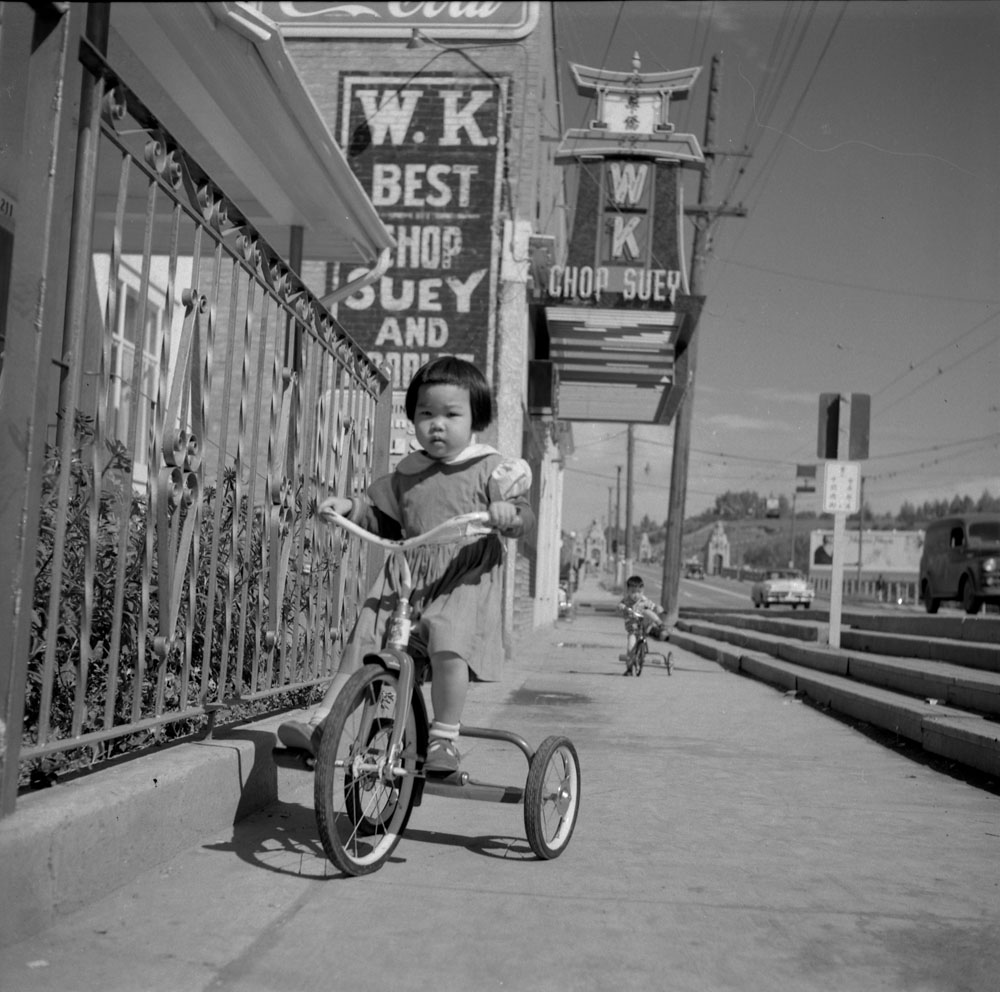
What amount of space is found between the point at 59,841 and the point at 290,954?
0.56 m

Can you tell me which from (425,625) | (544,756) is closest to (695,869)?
(544,756)

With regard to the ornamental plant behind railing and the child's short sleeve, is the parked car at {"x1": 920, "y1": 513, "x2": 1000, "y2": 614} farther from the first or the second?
the child's short sleeve

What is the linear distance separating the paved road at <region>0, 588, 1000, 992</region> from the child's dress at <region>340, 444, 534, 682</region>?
25.5 inches

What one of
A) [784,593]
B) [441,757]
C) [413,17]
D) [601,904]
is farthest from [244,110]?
[784,593]

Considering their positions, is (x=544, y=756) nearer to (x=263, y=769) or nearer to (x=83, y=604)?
(x=263, y=769)

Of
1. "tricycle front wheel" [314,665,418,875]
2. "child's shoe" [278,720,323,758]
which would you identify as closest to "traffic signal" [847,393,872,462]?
"tricycle front wheel" [314,665,418,875]

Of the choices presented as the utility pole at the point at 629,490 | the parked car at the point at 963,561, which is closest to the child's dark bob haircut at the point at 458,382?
the parked car at the point at 963,561

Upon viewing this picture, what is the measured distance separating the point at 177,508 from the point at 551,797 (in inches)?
57.8

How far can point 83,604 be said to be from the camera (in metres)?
2.92

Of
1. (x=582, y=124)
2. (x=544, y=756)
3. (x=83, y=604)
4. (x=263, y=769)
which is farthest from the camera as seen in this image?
(x=582, y=124)

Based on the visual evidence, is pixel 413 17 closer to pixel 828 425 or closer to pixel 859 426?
pixel 828 425

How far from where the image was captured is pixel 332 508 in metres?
3.39

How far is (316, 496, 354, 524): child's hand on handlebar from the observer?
336cm

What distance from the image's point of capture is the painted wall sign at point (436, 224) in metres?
14.1
